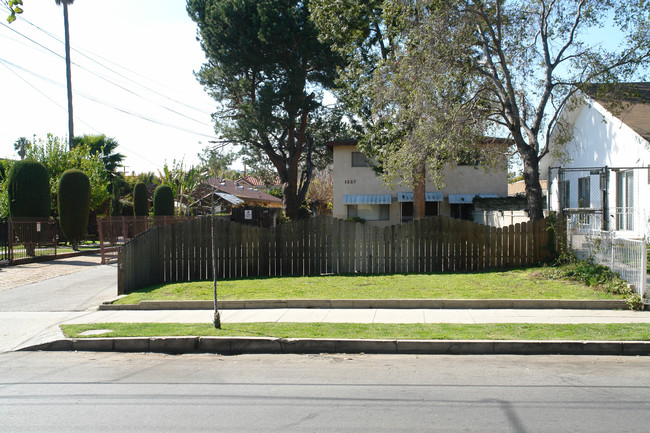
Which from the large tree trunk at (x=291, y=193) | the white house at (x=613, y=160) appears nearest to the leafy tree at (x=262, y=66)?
the large tree trunk at (x=291, y=193)

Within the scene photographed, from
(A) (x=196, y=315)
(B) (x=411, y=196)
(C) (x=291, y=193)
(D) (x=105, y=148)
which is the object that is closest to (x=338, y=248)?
(A) (x=196, y=315)

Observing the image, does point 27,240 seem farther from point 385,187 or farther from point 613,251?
point 613,251

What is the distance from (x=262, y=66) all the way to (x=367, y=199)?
973cm

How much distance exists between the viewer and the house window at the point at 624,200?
54.3ft

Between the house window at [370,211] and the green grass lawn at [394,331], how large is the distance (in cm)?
2397

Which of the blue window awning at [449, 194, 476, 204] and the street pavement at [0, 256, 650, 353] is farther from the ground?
the blue window awning at [449, 194, 476, 204]

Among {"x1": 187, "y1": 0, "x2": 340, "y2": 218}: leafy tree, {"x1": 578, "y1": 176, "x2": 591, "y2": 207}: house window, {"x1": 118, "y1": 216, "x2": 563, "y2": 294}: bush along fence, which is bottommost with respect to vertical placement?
{"x1": 118, "y1": 216, "x2": 563, "y2": 294}: bush along fence

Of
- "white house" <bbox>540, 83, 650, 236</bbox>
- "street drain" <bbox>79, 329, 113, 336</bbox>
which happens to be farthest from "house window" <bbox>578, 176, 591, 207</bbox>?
"street drain" <bbox>79, 329, 113, 336</bbox>

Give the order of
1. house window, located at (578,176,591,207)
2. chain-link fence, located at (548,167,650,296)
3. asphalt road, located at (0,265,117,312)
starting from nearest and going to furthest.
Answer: chain-link fence, located at (548,167,650,296)
asphalt road, located at (0,265,117,312)
house window, located at (578,176,591,207)

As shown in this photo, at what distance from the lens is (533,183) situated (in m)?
15.3

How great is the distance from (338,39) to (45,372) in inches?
774

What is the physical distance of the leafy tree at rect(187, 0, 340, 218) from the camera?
91.1 ft

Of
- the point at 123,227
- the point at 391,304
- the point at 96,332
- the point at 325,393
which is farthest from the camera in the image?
the point at 123,227

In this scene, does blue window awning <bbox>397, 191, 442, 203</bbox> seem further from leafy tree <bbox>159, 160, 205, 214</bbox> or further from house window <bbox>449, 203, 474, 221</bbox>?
leafy tree <bbox>159, 160, 205, 214</bbox>
